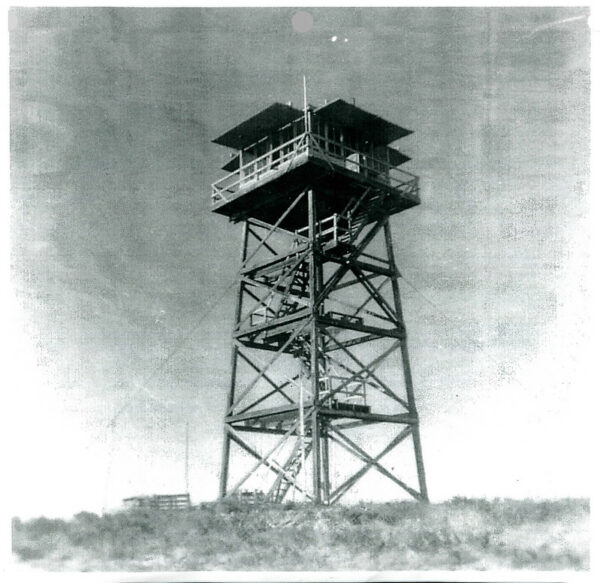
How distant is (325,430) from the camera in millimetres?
23750

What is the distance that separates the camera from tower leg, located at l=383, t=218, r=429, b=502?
2277 centimetres

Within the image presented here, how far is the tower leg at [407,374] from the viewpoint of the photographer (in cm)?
2277

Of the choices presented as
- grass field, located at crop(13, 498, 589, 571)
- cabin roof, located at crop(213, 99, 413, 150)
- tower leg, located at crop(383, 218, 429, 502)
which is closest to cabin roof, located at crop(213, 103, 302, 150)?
cabin roof, located at crop(213, 99, 413, 150)

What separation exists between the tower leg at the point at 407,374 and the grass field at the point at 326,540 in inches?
138

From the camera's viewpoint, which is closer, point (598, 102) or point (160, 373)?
point (598, 102)

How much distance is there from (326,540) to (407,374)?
280 inches

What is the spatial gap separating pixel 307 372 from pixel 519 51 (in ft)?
38.4

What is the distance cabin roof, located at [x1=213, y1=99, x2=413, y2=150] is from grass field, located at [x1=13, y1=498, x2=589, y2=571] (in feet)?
35.7

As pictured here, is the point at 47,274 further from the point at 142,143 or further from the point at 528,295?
the point at 528,295

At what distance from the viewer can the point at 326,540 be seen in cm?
1761

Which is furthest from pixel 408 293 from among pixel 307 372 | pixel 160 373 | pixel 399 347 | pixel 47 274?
pixel 47 274

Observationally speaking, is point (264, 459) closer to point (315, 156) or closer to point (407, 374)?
point (407, 374)

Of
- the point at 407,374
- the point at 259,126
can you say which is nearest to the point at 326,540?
the point at 407,374

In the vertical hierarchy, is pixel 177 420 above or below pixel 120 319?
below
